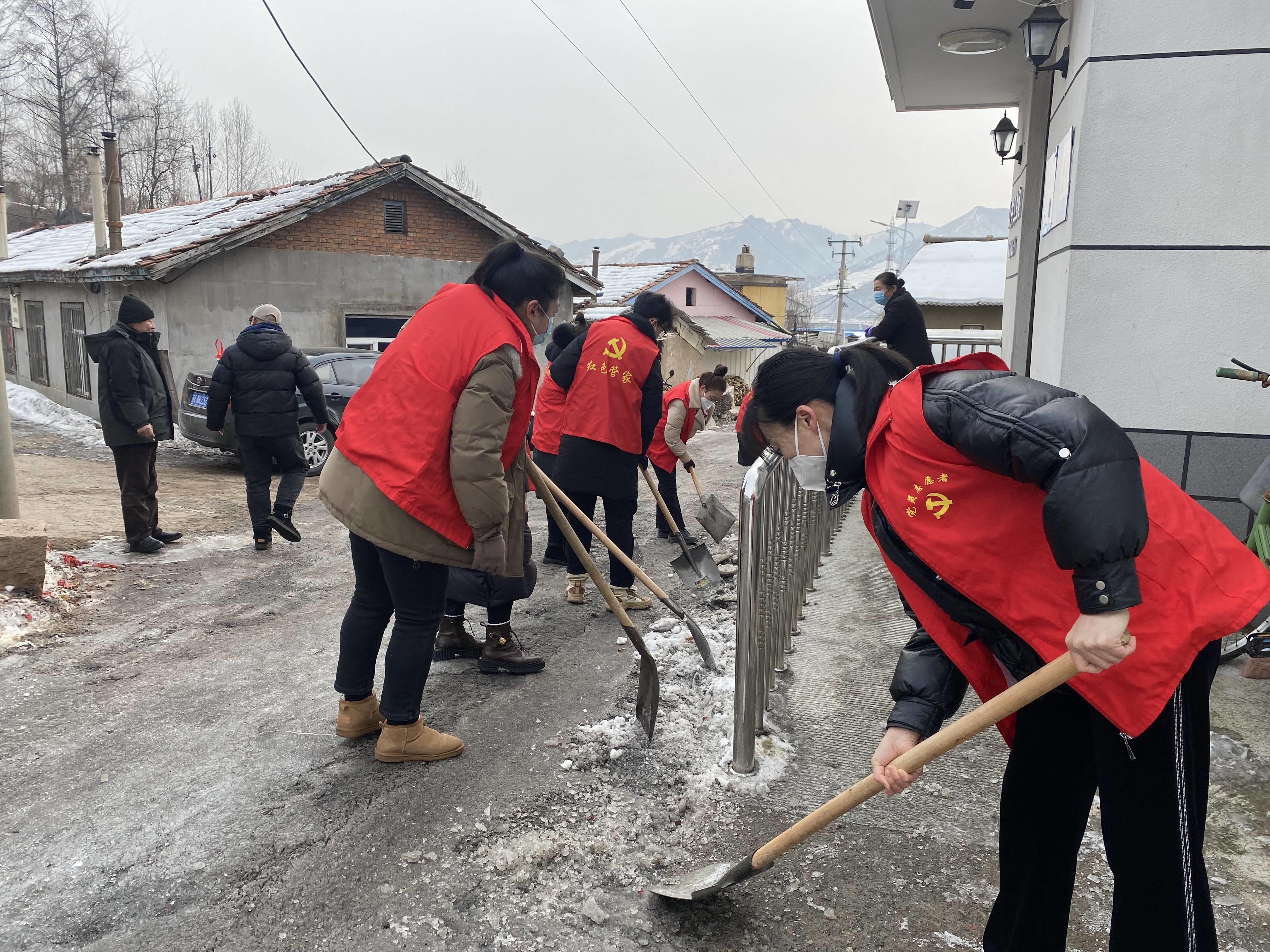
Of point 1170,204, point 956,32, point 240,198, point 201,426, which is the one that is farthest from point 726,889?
point 240,198

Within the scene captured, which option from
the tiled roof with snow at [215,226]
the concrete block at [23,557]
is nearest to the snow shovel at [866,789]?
the concrete block at [23,557]

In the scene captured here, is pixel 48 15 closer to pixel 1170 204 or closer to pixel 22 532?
pixel 22 532

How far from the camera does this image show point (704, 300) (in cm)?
3241

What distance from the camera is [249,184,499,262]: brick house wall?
510 inches

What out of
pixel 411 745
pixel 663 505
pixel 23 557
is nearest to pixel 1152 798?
pixel 411 745

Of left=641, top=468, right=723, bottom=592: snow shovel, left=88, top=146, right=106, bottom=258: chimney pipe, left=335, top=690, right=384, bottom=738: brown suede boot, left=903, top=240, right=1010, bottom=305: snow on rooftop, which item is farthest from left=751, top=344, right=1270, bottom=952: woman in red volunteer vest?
left=88, top=146, right=106, bottom=258: chimney pipe

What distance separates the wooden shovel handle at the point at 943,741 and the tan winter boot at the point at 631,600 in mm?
2732

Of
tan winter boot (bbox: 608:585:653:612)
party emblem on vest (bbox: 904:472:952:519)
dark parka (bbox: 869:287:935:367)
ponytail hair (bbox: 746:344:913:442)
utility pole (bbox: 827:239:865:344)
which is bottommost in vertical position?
tan winter boot (bbox: 608:585:653:612)

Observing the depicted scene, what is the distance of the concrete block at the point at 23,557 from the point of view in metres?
4.57

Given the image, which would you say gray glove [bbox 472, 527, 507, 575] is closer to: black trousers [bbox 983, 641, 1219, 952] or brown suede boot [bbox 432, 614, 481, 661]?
brown suede boot [bbox 432, 614, 481, 661]

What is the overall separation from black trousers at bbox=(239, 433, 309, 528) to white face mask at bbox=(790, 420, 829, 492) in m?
4.96

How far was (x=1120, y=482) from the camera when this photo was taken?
150cm

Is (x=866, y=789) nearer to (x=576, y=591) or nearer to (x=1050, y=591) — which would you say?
(x=1050, y=591)

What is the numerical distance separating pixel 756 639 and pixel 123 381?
15.8ft
